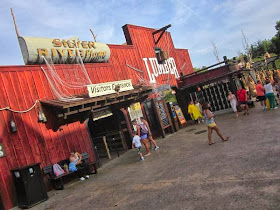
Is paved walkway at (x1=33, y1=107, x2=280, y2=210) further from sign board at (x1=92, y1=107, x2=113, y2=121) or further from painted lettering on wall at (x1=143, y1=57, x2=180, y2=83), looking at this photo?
painted lettering on wall at (x1=143, y1=57, x2=180, y2=83)

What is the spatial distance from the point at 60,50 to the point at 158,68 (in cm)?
951

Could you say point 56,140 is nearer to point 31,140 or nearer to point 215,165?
point 31,140

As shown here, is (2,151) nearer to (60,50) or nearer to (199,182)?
(60,50)

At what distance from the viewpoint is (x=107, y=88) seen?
11.6 m

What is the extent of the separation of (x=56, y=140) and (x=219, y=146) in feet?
21.3

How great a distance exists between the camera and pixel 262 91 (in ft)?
46.2

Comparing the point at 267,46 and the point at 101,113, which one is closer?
the point at 101,113

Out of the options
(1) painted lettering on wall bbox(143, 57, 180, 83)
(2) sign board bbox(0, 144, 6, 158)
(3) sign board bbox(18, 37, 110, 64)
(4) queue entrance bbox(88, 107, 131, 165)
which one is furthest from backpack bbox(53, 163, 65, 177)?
(1) painted lettering on wall bbox(143, 57, 180, 83)

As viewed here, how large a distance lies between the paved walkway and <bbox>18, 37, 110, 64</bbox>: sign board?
556 centimetres

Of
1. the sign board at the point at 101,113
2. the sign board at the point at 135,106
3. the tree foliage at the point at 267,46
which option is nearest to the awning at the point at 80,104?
the sign board at the point at 101,113

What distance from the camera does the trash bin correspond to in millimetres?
7555

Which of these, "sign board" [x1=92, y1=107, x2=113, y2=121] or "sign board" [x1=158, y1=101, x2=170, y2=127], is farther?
"sign board" [x1=158, y1=101, x2=170, y2=127]

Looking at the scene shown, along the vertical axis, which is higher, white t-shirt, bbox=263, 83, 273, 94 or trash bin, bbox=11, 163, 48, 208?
white t-shirt, bbox=263, 83, 273, 94

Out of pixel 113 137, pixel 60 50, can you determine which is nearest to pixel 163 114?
pixel 113 137
